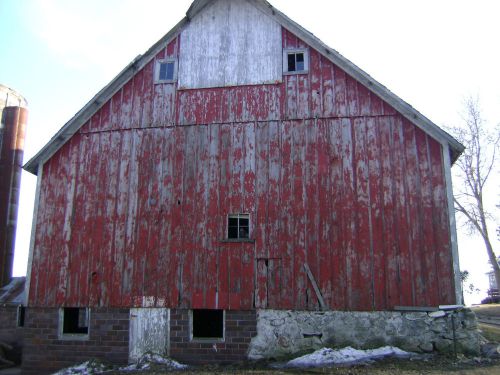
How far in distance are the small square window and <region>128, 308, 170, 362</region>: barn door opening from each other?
2.50 m

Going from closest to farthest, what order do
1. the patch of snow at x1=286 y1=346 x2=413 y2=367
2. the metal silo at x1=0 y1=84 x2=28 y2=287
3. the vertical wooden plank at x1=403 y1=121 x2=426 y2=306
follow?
the patch of snow at x1=286 y1=346 x2=413 y2=367 < the vertical wooden plank at x1=403 y1=121 x2=426 y2=306 < the metal silo at x1=0 y1=84 x2=28 y2=287

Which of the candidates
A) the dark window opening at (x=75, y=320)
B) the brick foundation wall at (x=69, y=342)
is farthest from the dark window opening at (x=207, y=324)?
the dark window opening at (x=75, y=320)

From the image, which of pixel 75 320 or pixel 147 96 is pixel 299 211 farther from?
pixel 75 320

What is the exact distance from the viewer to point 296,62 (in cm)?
1243

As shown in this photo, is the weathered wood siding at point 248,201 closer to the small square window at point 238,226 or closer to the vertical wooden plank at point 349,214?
the vertical wooden plank at point 349,214

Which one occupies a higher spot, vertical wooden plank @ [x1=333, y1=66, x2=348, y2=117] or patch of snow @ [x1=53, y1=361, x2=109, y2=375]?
vertical wooden plank @ [x1=333, y1=66, x2=348, y2=117]

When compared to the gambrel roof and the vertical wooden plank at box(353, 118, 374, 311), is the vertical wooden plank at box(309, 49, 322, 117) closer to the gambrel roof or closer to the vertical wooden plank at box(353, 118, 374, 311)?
the gambrel roof

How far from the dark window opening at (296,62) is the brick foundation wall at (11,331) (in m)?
11.6

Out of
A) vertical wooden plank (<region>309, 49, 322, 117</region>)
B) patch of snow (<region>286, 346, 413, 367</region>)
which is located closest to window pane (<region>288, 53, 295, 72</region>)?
vertical wooden plank (<region>309, 49, 322, 117</region>)

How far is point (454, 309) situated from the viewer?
10375 mm

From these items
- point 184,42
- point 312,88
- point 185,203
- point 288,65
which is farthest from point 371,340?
point 184,42

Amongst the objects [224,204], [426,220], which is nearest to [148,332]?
[224,204]

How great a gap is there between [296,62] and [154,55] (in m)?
3.98

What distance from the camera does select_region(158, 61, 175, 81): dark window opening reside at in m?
12.9
